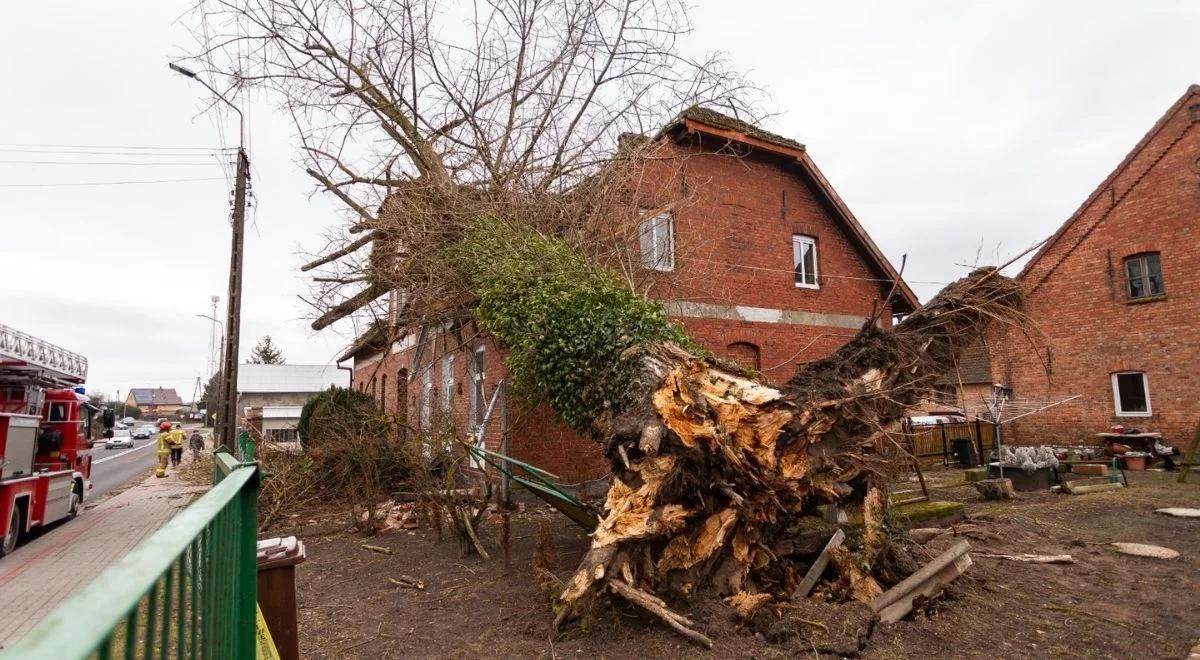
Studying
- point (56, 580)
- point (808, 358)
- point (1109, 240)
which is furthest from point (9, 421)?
point (1109, 240)

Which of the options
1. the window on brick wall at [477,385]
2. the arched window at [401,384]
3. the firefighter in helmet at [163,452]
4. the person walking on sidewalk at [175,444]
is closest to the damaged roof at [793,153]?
the window on brick wall at [477,385]

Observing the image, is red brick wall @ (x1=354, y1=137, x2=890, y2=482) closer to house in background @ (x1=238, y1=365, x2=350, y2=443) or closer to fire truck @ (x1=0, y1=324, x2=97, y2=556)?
fire truck @ (x1=0, y1=324, x2=97, y2=556)

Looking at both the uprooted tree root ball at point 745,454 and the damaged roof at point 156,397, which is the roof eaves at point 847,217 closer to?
the uprooted tree root ball at point 745,454

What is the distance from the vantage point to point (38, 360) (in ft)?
45.3

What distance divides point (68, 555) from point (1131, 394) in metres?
23.0

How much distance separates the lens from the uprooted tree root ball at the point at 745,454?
526 cm

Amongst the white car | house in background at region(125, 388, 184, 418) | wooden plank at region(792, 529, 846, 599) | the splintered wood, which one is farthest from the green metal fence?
house in background at region(125, 388, 184, 418)

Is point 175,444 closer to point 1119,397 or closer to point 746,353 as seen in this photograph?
point 746,353

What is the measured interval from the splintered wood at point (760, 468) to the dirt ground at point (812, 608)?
14.1 inches

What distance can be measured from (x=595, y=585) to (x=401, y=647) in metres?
1.59

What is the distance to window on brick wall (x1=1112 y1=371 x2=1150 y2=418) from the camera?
54.1ft

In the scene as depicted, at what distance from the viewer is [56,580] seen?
7.70 meters

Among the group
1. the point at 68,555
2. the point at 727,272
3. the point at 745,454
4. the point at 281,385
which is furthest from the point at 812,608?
the point at 281,385

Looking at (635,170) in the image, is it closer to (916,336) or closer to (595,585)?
(916,336)
